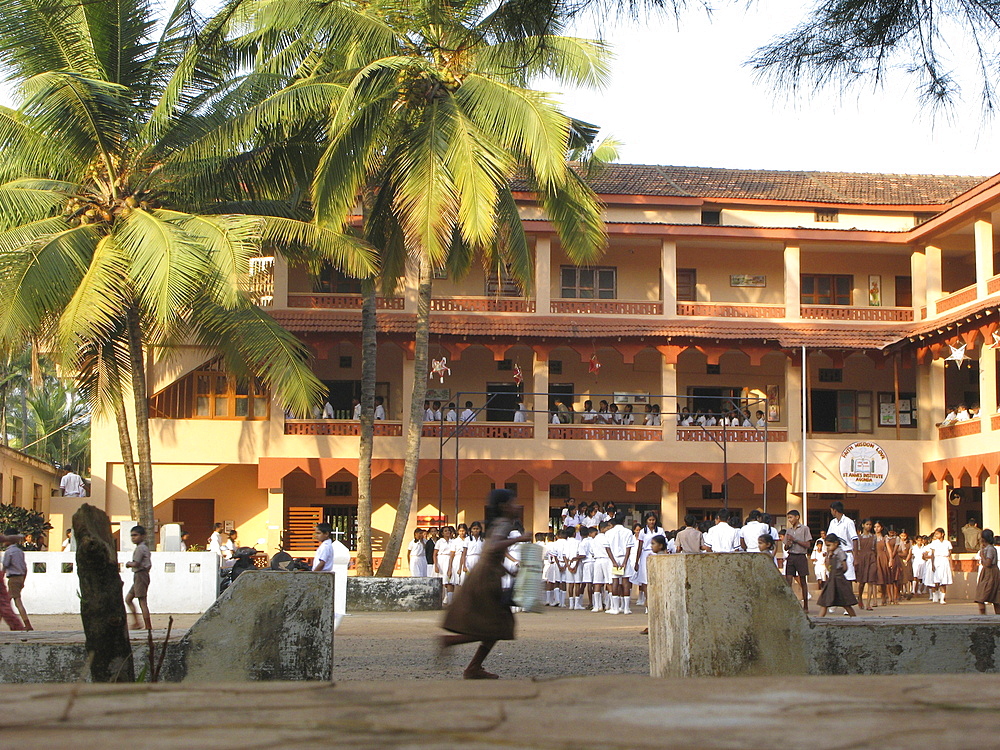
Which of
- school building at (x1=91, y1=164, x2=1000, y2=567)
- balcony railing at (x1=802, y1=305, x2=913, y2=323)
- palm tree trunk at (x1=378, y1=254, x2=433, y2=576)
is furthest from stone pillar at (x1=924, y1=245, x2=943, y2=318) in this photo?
palm tree trunk at (x1=378, y1=254, x2=433, y2=576)

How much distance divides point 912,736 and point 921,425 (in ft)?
89.3

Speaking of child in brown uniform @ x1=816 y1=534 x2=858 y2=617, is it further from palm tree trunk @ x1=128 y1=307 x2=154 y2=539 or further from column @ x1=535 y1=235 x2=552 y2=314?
column @ x1=535 y1=235 x2=552 y2=314

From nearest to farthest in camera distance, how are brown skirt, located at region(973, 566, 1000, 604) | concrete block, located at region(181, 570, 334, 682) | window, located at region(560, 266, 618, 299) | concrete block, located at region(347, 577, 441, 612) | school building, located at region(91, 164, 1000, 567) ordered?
1. concrete block, located at region(181, 570, 334, 682)
2. brown skirt, located at region(973, 566, 1000, 604)
3. concrete block, located at region(347, 577, 441, 612)
4. school building, located at region(91, 164, 1000, 567)
5. window, located at region(560, 266, 618, 299)

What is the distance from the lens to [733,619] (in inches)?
302

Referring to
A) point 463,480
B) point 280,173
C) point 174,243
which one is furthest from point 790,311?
point 174,243

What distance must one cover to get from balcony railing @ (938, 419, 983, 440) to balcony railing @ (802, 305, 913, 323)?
2936 mm

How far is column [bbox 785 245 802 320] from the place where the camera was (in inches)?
1167

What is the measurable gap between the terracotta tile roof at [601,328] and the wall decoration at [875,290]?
2103mm

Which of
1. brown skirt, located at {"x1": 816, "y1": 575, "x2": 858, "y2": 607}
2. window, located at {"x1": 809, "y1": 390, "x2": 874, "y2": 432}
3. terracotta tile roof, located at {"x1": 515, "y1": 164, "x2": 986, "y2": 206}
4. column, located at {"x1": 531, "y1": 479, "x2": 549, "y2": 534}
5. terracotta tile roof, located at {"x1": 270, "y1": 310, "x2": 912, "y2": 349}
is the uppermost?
terracotta tile roof, located at {"x1": 515, "y1": 164, "x2": 986, "y2": 206}

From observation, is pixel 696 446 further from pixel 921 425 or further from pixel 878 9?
pixel 878 9

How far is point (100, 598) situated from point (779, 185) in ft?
91.4

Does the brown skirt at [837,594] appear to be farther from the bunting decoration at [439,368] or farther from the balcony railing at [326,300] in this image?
the balcony railing at [326,300]

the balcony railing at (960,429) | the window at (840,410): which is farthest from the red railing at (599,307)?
the balcony railing at (960,429)

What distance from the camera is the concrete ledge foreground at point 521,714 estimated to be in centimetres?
355
